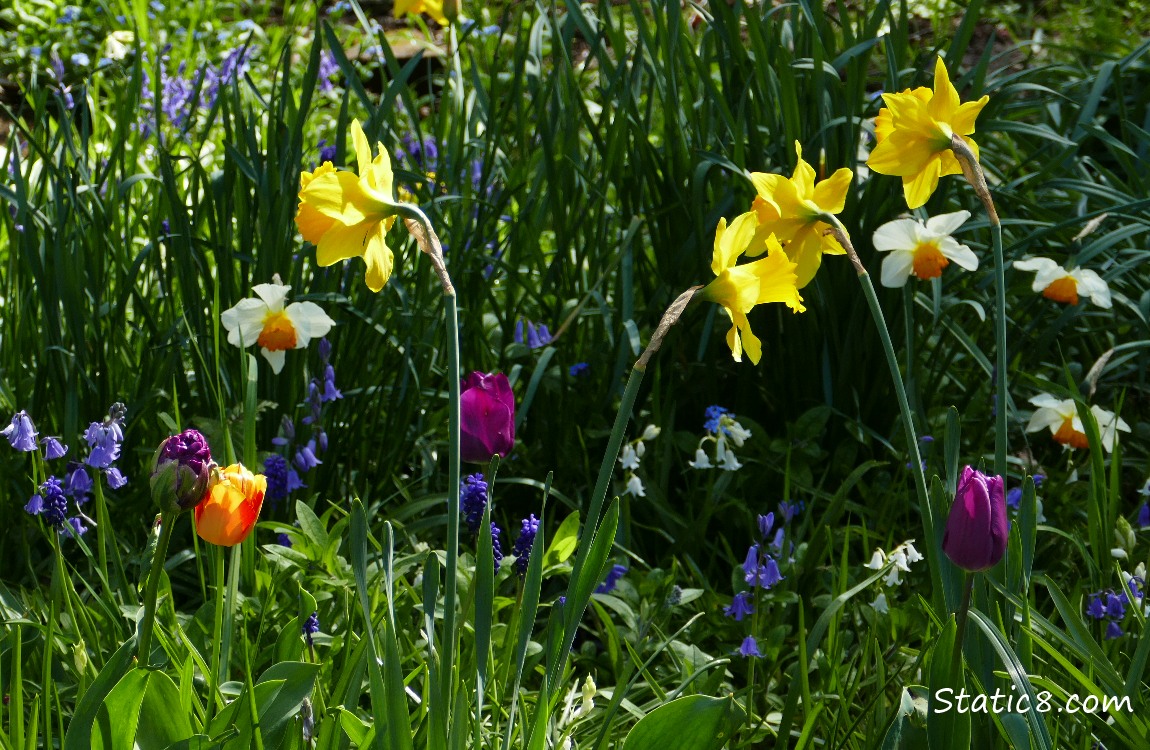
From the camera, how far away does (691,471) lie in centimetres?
220

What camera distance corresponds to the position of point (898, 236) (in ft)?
6.47

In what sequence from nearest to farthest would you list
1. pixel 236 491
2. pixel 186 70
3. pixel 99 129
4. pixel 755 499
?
pixel 236 491 → pixel 755 499 → pixel 99 129 → pixel 186 70

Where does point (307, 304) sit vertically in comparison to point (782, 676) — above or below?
above

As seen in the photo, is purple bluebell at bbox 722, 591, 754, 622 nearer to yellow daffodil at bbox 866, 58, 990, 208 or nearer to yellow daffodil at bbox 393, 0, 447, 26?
yellow daffodil at bbox 866, 58, 990, 208

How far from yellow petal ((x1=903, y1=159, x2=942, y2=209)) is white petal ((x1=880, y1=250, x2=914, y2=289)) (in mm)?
747

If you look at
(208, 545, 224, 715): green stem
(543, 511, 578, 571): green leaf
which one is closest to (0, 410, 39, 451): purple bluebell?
(208, 545, 224, 715): green stem

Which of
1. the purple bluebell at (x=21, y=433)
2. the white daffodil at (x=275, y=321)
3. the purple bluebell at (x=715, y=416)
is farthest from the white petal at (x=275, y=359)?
the purple bluebell at (x=715, y=416)

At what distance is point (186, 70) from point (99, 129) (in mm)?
449

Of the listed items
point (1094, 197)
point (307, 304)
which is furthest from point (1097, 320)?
point (307, 304)

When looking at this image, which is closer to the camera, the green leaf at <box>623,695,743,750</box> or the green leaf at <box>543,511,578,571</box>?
the green leaf at <box>623,695,743,750</box>

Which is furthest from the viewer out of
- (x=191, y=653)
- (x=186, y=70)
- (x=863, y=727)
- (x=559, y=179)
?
(x=186, y=70)

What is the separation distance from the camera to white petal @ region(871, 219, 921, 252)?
1963mm

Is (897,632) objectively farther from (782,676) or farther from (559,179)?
(559,179)

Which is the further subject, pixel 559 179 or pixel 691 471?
pixel 559 179
